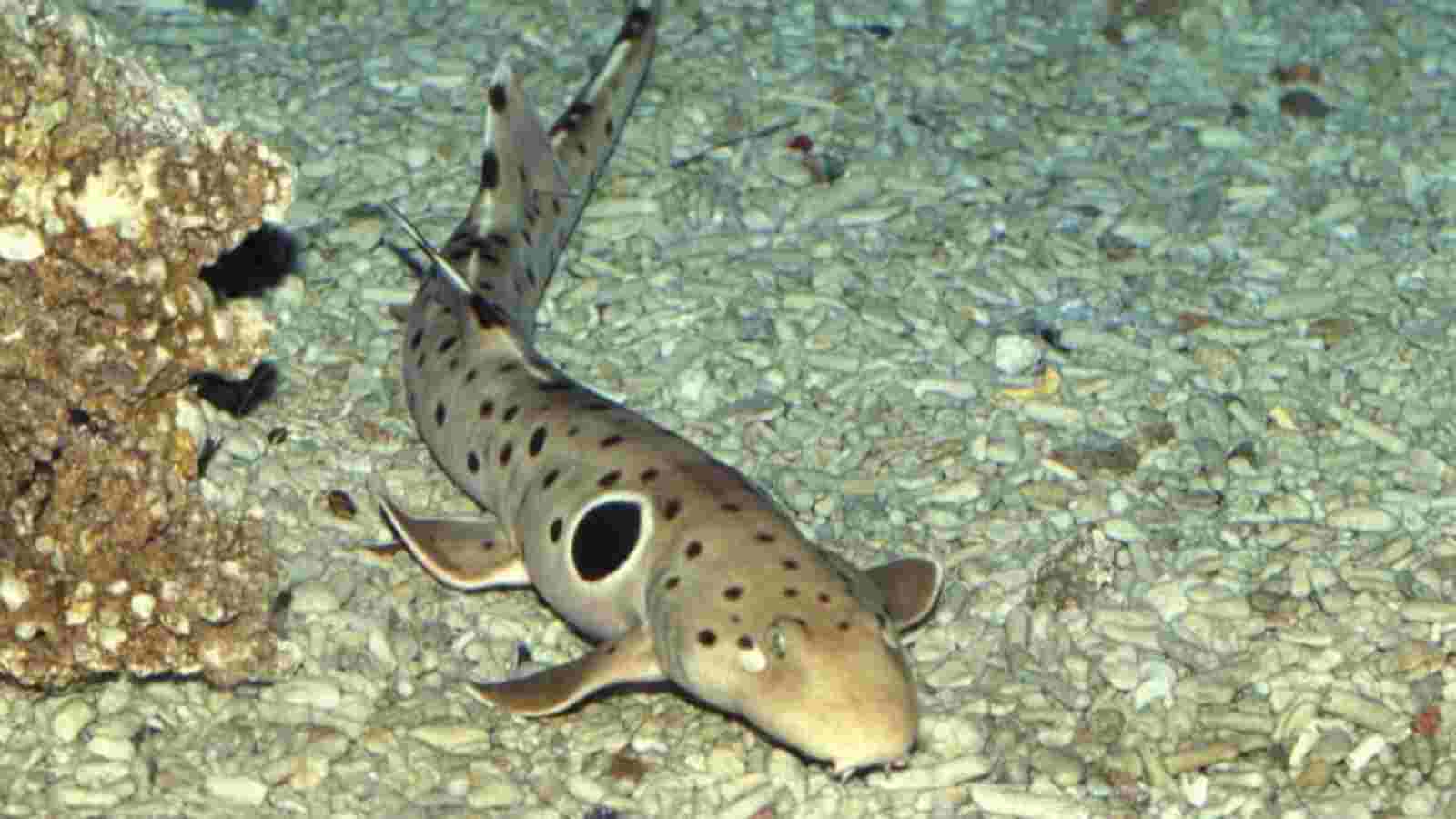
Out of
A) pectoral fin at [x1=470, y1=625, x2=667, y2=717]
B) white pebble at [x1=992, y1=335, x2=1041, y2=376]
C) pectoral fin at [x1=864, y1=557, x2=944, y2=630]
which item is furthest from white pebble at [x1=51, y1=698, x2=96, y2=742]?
white pebble at [x1=992, y1=335, x2=1041, y2=376]

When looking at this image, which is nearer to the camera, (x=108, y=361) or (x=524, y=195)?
(x=108, y=361)

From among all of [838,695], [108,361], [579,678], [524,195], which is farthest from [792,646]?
[524,195]

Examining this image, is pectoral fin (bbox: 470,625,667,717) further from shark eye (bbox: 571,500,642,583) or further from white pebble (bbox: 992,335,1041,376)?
white pebble (bbox: 992,335,1041,376)

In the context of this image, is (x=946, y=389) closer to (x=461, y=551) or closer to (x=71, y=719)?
(x=461, y=551)

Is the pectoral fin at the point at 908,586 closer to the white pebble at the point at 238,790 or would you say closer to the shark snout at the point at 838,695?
the shark snout at the point at 838,695

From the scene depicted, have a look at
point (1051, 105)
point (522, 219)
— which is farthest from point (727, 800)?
point (1051, 105)

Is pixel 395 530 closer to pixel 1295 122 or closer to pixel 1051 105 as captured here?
pixel 1051 105
